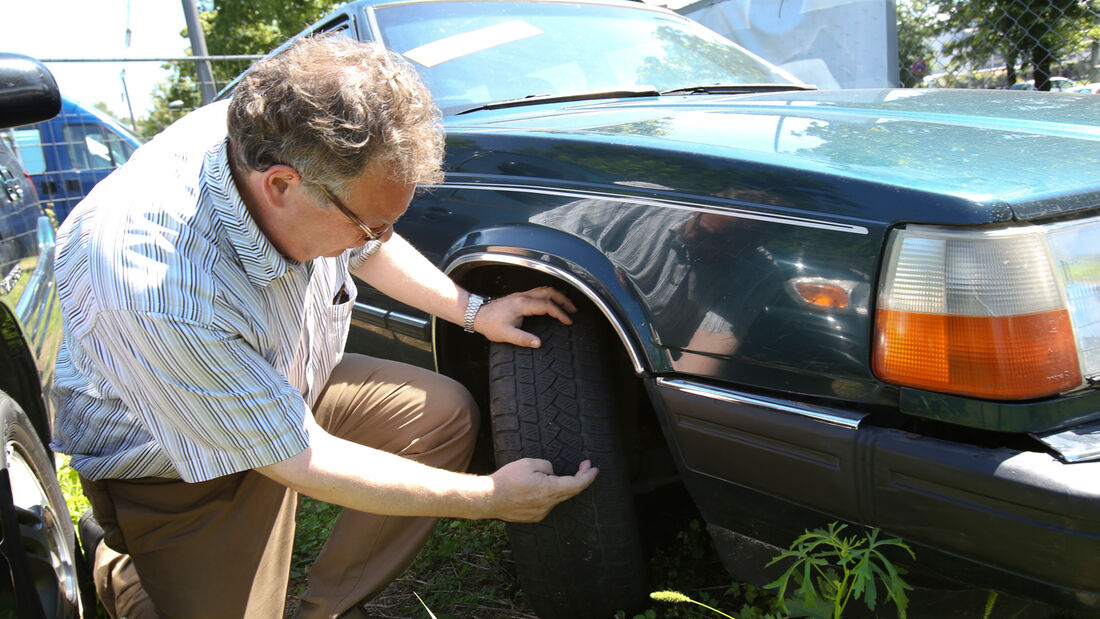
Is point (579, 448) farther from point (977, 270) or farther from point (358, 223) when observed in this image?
point (977, 270)

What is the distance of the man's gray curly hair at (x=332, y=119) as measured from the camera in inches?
59.0

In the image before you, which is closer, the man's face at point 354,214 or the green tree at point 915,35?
the man's face at point 354,214

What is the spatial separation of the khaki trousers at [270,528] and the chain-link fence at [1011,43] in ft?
16.4

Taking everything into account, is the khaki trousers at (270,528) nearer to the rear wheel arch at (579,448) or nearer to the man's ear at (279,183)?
the rear wheel arch at (579,448)

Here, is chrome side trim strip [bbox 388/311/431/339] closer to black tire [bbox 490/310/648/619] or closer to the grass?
black tire [bbox 490/310/648/619]

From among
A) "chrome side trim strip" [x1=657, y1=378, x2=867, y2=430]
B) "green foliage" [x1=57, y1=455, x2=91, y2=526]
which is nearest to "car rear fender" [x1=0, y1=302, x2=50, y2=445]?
"green foliage" [x1=57, y1=455, x2=91, y2=526]

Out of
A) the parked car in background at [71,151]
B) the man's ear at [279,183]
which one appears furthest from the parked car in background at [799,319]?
A: the parked car in background at [71,151]

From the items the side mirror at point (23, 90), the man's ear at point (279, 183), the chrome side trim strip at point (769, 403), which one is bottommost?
the chrome side trim strip at point (769, 403)

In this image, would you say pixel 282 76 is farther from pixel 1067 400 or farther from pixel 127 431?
pixel 1067 400

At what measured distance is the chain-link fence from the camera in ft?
17.9

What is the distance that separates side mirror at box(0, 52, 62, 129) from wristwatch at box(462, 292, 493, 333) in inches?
37.1

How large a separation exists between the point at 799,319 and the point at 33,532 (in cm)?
158

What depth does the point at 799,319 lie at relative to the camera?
1.40 meters

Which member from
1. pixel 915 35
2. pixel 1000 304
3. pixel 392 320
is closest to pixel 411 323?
pixel 392 320
